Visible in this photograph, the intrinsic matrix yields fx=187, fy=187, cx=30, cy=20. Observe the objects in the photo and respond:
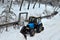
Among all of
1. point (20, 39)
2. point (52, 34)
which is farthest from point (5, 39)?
point (52, 34)

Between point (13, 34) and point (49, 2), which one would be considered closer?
point (13, 34)

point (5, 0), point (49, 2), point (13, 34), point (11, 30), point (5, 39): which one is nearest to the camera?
point (5, 39)

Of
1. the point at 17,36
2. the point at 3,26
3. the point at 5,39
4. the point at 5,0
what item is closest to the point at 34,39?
the point at 17,36

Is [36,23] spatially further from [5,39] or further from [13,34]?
[5,39]

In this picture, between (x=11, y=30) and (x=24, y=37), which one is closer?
(x=24, y=37)

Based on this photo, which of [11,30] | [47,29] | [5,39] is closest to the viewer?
[5,39]

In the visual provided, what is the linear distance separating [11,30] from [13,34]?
36.7 inches

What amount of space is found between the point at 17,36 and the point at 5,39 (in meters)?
1.04

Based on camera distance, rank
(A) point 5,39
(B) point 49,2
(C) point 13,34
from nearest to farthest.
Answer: (A) point 5,39, (C) point 13,34, (B) point 49,2

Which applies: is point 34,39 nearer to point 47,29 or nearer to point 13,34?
point 13,34

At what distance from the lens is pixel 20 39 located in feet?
40.6

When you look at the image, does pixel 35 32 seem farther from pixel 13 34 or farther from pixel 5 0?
pixel 5 0

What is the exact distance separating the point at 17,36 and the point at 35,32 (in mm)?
1926

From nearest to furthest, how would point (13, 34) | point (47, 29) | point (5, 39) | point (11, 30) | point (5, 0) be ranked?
point (5, 39) → point (13, 34) → point (11, 30) → point (47, 29) → point (5, 0)
